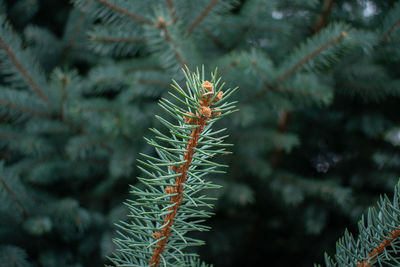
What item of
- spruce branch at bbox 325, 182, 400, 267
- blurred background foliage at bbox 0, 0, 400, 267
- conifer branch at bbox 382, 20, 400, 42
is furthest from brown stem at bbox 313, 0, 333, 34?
spruce branch at bbox 325, 182, 400, 267

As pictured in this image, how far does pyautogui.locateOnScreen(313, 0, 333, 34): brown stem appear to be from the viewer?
2.72 ft

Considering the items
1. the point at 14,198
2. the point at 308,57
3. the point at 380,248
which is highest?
the point at 308,57

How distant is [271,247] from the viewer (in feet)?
3.42

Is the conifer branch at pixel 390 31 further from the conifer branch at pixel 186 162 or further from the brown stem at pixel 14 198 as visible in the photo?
the brown stem at pixel 14 198

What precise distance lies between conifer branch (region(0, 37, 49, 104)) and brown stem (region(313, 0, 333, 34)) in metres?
0.79

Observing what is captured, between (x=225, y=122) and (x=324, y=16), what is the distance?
41 cm

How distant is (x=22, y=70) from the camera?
78 cm

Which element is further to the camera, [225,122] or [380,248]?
[225,122]

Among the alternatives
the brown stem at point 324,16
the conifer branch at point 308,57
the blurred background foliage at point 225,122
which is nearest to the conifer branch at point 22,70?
the blurred background foliage at point 225,122

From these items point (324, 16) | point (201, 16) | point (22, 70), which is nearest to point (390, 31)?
point (324, 16)

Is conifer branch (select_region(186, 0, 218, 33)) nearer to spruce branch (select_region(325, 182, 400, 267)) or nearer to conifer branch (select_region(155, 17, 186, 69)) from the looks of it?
conifer branch (select_region(155, 17, 186, 69))

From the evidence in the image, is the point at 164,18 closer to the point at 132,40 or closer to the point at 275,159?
the point at 132,40

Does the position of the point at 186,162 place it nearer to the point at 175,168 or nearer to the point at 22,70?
the point at 175,168

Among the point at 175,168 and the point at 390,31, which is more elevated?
the point at 390,31
